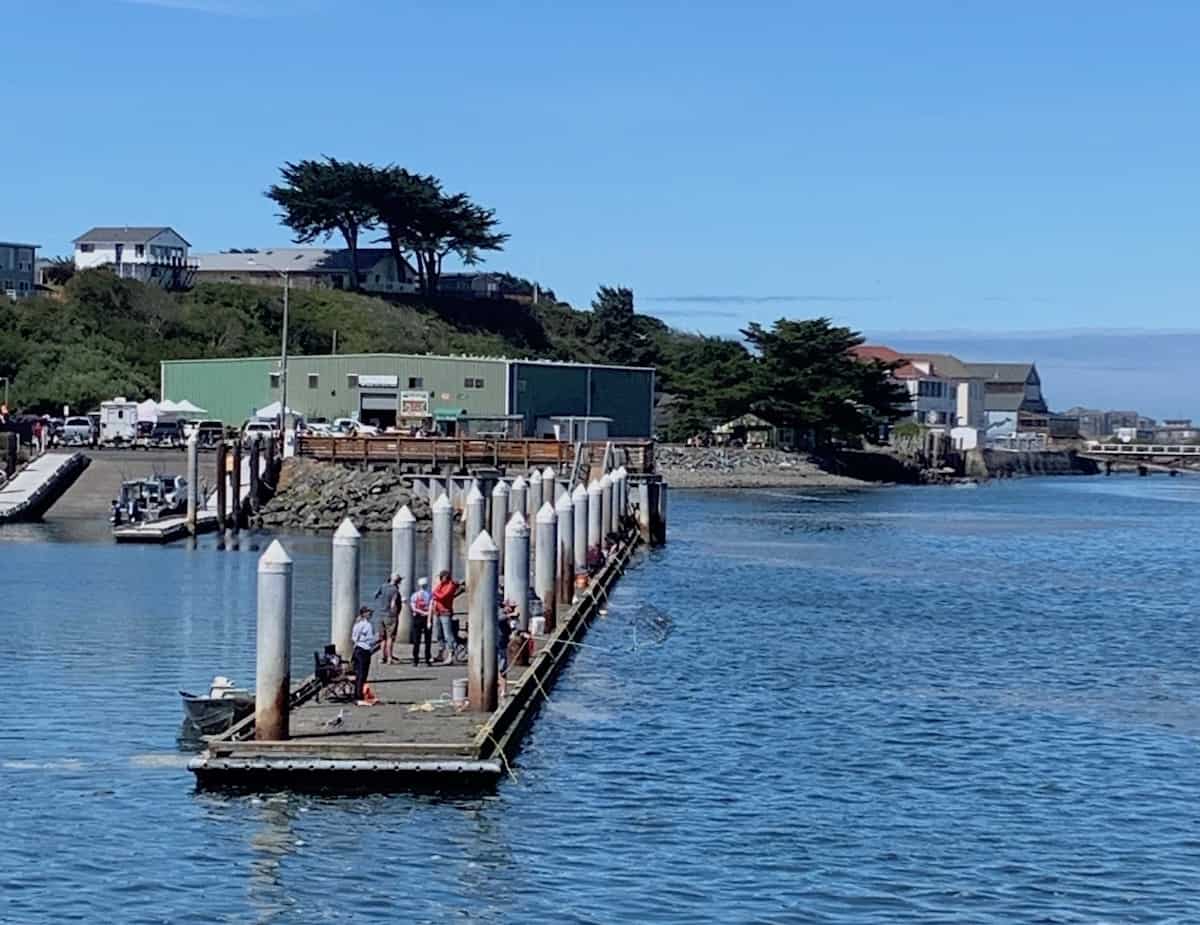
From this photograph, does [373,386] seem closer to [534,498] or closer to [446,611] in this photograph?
[534,498]

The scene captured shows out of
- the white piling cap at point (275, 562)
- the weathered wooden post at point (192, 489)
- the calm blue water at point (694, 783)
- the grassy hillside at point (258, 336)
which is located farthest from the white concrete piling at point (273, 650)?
the grassy hillside at point (258, 336)

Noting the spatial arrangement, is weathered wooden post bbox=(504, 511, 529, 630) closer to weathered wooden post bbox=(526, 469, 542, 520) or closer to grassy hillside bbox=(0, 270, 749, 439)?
weathered wooden post bbox=(526, 469, 542, 520)

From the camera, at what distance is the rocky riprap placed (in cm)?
7712

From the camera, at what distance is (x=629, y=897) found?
71.5 ft

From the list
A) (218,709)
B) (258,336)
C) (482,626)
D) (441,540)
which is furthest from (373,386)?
(482,626)

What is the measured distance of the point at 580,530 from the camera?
51.9m

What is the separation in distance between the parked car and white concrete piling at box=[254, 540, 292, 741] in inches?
2576

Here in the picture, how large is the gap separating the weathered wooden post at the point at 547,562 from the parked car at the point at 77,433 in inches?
2036

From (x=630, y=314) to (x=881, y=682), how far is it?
451 feet

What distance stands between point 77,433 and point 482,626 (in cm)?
6772

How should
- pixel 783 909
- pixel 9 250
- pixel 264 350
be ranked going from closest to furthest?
pixel 783 909, pixel 264 350, pixel 9 250

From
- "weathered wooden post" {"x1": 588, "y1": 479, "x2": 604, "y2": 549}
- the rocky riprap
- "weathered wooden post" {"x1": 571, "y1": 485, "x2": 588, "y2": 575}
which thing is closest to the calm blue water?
"weathered wooden post" {"x1": 571, "y1": 485, "x2": 588, "y2": 575}

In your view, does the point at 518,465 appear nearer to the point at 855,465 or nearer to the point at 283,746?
the point at 283,746

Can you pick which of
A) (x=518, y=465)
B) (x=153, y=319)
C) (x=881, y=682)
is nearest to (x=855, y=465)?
(x=153, y=319)
